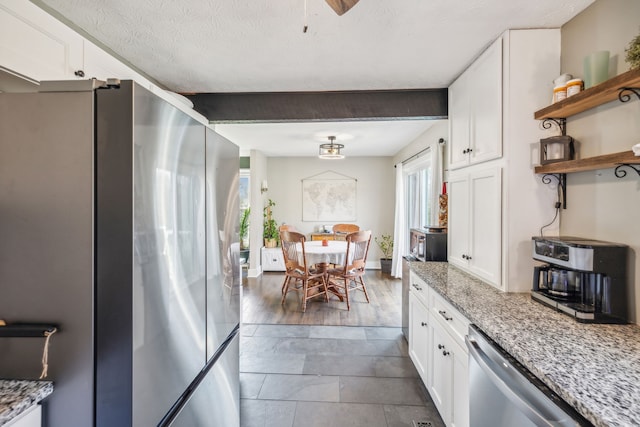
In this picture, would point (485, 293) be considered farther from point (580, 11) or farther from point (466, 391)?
point (580, 11)

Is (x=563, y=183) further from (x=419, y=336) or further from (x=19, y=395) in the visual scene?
(x=19, y=395)

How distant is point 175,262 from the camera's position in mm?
1041

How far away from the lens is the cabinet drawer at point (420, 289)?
6.73 ft

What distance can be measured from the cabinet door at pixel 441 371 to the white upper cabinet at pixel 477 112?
114 centimetres

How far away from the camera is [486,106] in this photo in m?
1.82

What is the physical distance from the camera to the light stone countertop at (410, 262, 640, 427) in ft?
2.50

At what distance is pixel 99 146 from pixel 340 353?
2542 millimetres

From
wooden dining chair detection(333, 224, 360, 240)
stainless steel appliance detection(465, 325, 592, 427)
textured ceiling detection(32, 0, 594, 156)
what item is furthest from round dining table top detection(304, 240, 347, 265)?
stainless steel appliance detection(465, 325, 592, 427)

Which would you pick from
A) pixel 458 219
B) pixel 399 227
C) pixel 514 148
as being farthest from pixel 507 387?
pixel 399 227

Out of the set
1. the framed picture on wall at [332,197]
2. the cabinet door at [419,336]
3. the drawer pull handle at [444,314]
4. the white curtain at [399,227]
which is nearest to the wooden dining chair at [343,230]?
the framed picture on wall at [332,197]

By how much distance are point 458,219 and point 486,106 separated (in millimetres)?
829

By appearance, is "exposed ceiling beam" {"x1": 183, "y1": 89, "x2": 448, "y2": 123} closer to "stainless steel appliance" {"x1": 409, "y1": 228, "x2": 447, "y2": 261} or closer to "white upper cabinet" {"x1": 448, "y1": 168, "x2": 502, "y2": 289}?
"white upper cabinet" {"x1": 448, "y1": 168, "x2": 502, "y2": 289}

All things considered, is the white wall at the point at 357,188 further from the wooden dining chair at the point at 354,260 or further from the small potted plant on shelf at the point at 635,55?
the small potted plant on shelf at the point at 635,55

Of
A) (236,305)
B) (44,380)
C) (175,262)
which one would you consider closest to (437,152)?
(236,305)
